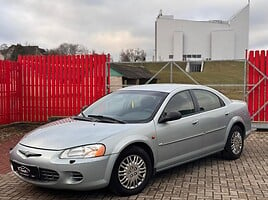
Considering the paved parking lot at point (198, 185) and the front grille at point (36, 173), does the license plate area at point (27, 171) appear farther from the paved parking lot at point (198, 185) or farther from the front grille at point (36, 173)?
the paved parking lot at point (198, 185)

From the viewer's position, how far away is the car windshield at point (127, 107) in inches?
232

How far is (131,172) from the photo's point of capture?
17.4 feet

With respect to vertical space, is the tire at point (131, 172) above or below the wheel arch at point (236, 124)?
below

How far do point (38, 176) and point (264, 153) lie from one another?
540 centimetres

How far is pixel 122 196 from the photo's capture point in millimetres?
5262

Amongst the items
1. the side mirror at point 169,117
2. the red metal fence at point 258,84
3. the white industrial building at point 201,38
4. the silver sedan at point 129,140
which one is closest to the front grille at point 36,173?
the silver sedan at point 129,140

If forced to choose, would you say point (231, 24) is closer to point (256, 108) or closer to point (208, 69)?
point (208, 69)

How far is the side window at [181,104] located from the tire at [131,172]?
1005mm

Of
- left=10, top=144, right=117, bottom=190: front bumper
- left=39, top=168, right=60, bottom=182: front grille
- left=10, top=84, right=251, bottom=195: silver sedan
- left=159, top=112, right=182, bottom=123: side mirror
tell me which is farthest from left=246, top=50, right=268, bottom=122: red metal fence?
left=39, top=168, right=60, bottom=182: front grille

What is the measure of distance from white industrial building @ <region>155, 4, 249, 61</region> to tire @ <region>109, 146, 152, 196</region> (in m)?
74.4

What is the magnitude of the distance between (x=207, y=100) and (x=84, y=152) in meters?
3.11

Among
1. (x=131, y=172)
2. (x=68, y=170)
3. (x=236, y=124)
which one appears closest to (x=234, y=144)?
(x=236, y=124)

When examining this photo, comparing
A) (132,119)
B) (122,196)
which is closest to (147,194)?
(122,196)

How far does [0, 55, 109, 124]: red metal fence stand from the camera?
41.5 ft
